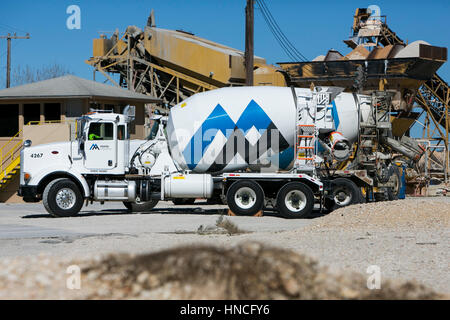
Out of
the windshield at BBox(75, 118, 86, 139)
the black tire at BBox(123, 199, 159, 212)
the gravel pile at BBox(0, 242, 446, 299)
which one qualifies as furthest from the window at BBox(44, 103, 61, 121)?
the gravel pile at BBox(0, 242, 446, 299)

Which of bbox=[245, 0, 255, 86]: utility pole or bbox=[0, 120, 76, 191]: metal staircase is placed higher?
bbox=[245, 0, 255, 86]: utility pole

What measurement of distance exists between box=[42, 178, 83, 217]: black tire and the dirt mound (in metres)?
12.7

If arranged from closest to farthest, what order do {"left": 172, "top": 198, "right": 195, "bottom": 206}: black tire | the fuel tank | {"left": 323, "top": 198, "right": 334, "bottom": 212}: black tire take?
the fuel tank, {"left": 323, "top": 198, "right": 334, "bottom": 212}: black tire, {"left": 172, "top": 198, "right": 195, "bottom": 206}: black tire

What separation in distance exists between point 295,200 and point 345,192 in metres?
1.90

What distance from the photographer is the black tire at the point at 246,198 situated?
70.1 feet

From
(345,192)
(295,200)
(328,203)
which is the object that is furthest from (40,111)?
(345,192)

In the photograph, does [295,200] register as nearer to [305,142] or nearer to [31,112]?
[305,142]

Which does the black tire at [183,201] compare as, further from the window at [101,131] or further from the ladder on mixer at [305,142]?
the ladder on mixer at [305,142]

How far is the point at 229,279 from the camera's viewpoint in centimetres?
762

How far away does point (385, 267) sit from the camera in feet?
33.4

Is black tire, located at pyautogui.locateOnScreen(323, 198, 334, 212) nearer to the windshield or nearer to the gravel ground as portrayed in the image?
the gravel ground

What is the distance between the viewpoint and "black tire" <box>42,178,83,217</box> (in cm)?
2112

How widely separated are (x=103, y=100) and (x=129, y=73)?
51.5ft
